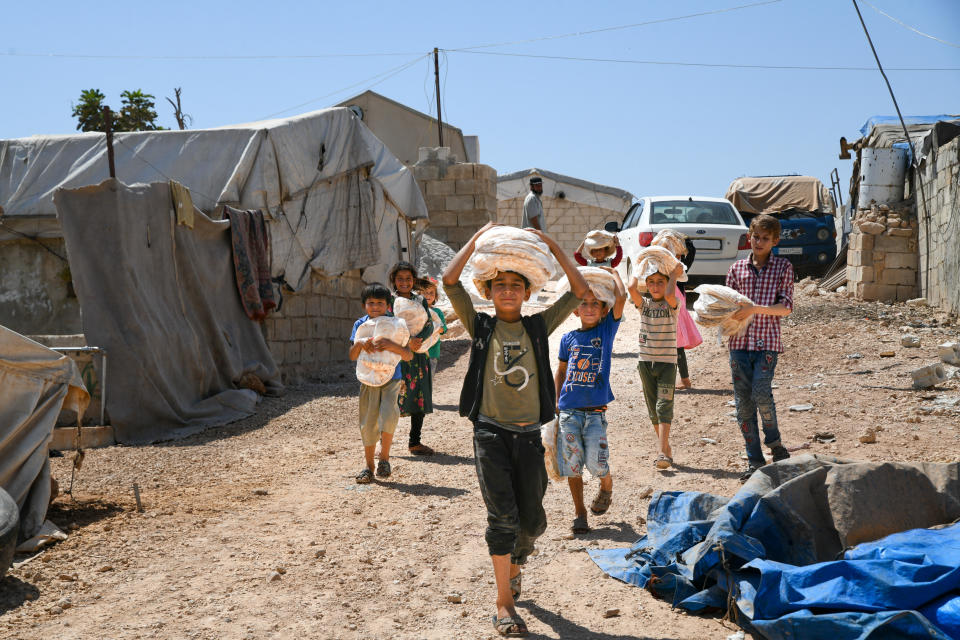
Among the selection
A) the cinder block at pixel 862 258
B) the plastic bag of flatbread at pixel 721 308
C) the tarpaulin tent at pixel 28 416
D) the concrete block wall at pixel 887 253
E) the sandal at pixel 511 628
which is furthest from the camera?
the cinder block at pixel 862 258

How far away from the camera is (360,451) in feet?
24.4

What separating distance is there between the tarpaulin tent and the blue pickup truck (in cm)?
1565

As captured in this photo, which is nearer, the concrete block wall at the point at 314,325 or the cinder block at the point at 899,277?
the concrete block wall at the point at 314,325

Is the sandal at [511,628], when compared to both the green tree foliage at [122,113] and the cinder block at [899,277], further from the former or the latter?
the green tree foliage at [122,113]

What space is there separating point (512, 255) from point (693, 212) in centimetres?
1104

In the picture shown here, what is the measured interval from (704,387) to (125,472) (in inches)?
224

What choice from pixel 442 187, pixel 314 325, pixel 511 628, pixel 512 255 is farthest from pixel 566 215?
pixel 511 628

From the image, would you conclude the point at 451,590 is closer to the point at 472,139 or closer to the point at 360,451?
the point at 360,451

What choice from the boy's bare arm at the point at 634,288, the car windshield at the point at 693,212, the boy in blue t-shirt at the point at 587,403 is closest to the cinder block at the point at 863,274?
the car windshield at the point at 693,212

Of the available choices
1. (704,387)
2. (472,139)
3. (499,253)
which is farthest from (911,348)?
(472,139)

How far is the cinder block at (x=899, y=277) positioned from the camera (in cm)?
1350

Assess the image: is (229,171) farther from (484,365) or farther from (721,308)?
(484,365)

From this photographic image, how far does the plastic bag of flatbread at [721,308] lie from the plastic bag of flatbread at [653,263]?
0.56 metres

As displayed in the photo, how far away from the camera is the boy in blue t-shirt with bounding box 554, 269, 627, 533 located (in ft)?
15.7
